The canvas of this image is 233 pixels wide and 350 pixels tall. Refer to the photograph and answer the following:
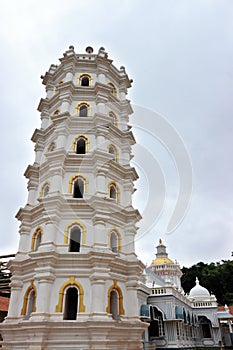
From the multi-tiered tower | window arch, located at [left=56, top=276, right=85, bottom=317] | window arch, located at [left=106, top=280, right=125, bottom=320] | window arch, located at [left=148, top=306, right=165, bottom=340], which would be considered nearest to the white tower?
window arch, located at [left=148, top=306, right=165, bottom=340]

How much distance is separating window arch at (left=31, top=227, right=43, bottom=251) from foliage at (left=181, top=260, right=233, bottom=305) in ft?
164

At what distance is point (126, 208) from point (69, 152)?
4523 millimetres

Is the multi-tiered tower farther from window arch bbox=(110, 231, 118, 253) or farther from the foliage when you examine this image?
the foliage

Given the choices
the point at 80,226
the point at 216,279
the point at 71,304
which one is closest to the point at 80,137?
the point at 80,226

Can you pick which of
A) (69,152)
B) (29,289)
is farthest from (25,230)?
(69,152)

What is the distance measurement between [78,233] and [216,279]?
181 feet

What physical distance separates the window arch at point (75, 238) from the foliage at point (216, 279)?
4946cm

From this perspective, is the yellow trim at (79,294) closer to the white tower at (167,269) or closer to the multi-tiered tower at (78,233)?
the multi-tiered tower at (78,233)

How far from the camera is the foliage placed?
59125mm

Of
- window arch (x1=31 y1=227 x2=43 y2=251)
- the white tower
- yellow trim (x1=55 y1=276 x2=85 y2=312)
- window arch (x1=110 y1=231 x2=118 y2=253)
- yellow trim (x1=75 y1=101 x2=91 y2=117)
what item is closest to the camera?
yellow trim (x1=55 y1=276 x2=85 y2=312)

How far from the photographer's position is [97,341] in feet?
40.0

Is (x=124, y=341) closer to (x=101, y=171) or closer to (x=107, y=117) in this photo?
(x=101, y=171)

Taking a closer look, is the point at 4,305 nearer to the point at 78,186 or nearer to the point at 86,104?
the point at 78,186

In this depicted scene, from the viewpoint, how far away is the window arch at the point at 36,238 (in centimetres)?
1539
